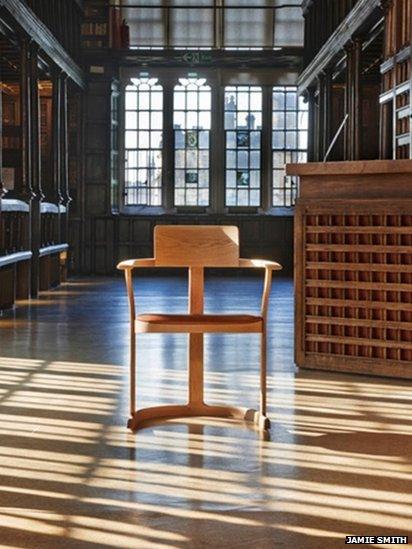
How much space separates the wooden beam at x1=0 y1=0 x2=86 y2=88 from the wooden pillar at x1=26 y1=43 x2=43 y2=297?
0.26 metres

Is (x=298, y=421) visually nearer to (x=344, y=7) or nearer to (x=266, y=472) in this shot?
(x=266, y=472)

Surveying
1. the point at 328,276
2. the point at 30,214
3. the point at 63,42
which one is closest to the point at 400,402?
the point at 328,276

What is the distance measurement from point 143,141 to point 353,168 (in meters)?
A: 13.1

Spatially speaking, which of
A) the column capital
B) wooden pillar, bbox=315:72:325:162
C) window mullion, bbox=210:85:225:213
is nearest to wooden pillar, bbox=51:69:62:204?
wooden pillar, bbox=315:72:325:162

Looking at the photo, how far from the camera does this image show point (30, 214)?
12.6 meters

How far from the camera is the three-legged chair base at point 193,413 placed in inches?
184

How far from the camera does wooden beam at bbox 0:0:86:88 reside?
37.3ft

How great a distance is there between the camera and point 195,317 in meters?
4.53

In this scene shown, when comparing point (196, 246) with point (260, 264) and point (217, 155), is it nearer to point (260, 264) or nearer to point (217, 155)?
point (260, 264)

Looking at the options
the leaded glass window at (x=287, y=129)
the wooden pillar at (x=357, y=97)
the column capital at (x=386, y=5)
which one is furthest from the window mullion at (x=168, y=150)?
the column capital at (x=386, y=5)

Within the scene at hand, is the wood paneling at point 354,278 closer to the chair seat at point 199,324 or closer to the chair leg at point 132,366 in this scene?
the chair seat at point 199,324

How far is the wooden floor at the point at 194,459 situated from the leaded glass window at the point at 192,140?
11.8 meters

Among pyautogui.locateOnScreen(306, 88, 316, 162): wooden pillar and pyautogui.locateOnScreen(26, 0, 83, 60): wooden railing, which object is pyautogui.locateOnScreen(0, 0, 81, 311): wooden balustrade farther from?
pyautogui.locateOnScreen(306, 88, 316, 162): wooden pillar

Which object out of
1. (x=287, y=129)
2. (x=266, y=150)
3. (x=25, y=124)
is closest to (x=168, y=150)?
(x=266, y=150)
